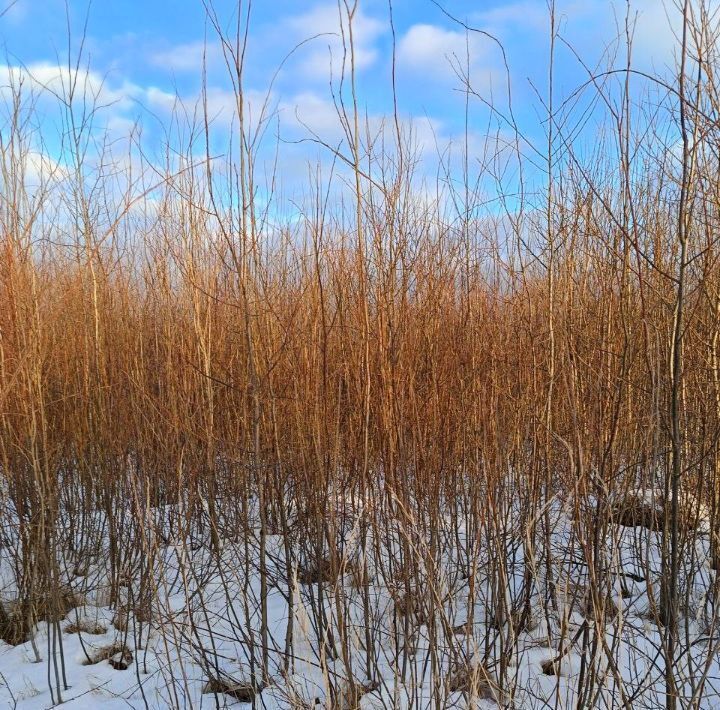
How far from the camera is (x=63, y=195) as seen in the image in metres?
2.34

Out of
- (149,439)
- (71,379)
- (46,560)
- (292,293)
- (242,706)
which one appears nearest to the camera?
(242,706)

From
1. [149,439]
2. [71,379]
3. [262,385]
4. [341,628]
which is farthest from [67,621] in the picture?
[341,628]

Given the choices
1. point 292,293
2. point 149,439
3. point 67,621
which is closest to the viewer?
point 149,439

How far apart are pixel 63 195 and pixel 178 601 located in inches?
71.3

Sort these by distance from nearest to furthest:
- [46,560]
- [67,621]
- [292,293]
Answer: [46,560] < [67,621] < [292,293]

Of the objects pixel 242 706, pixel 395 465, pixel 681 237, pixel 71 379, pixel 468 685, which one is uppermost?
pixel 681 237

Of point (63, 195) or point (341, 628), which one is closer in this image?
point (341, 628)

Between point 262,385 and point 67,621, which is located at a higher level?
point 262,385

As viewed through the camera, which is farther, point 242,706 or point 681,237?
point 242,706

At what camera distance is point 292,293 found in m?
2.58

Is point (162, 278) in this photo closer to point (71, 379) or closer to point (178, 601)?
point (71, 379)

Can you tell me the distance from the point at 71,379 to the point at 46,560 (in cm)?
125

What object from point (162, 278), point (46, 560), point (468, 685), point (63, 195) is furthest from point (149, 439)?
point (468, 685)

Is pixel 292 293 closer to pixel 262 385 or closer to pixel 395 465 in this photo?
pixel 262 385
